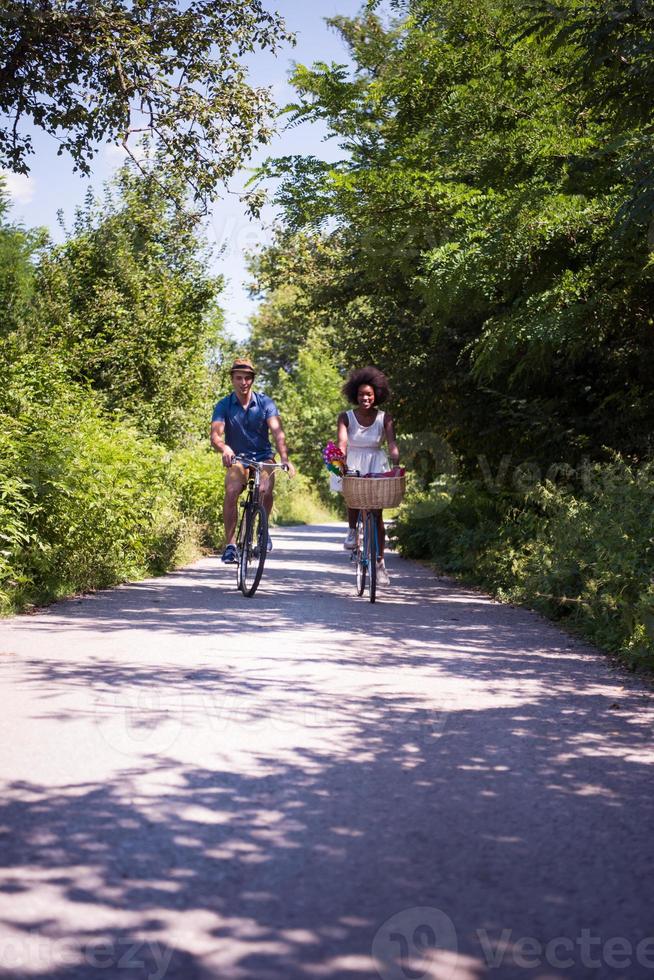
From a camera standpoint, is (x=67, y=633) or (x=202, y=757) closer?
(x=202, y=757)

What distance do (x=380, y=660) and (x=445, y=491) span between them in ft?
42.6

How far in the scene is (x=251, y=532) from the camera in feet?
38.8

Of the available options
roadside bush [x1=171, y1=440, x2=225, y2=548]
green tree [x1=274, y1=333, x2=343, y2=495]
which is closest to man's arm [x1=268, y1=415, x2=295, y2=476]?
roadside bush [x1=171, y1=440, x2=225, y2=548]

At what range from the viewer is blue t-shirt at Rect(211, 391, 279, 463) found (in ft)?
39.5

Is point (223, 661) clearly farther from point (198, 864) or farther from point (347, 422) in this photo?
point (347, 422)

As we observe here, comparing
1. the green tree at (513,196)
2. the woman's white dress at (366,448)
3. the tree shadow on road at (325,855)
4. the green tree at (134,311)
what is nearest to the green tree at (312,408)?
the green tree at (134,311)

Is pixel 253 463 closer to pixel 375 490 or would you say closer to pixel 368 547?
pixel 375 490

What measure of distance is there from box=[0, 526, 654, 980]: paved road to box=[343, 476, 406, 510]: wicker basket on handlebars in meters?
3.04

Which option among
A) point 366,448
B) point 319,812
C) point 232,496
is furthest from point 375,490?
point 319,812

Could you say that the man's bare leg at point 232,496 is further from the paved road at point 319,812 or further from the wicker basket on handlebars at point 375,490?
the paved road at point 319,812

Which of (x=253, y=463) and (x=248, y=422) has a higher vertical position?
(x=248, y=422)

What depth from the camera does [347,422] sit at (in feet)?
39.8

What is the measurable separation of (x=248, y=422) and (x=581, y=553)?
374 cm

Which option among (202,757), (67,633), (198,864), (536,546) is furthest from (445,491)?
(198,864)
